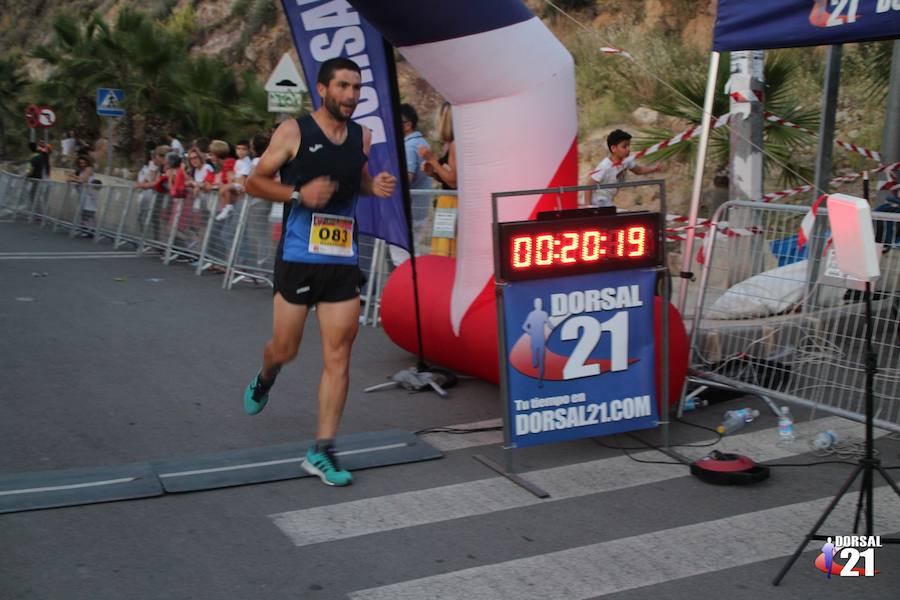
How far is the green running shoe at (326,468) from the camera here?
5.52 meters

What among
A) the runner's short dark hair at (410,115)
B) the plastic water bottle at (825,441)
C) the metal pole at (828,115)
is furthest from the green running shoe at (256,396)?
the runner's short dark hair at (410,115)

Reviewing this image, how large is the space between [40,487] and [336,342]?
168 centimetres

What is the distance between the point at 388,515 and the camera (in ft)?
A: 16.8

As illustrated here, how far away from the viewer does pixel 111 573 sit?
4.36 m

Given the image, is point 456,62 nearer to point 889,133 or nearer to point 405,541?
point 405,541

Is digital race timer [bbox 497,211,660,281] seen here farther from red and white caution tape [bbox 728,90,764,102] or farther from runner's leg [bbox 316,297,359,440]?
red and white caution tape [bbox 728,90,764,102]

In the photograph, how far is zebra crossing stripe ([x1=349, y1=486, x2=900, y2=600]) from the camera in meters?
4.25

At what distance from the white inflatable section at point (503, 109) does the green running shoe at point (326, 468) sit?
1.93 meters

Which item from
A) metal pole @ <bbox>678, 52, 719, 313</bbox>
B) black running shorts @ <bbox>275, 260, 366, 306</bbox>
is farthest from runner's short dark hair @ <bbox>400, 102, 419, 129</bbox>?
black running shorts @ <bbox>275, 260, 366, 306</bbox>

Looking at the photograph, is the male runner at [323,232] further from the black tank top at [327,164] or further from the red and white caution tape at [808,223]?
the red and white caution tape at [808,223]

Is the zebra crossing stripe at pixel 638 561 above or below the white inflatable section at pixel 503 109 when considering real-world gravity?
below

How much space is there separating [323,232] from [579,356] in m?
1.58

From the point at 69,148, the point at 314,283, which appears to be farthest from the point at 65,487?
the point at 69,148

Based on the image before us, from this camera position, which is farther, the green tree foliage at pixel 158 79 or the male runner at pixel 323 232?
the green tree foliage at pixel 158 79
